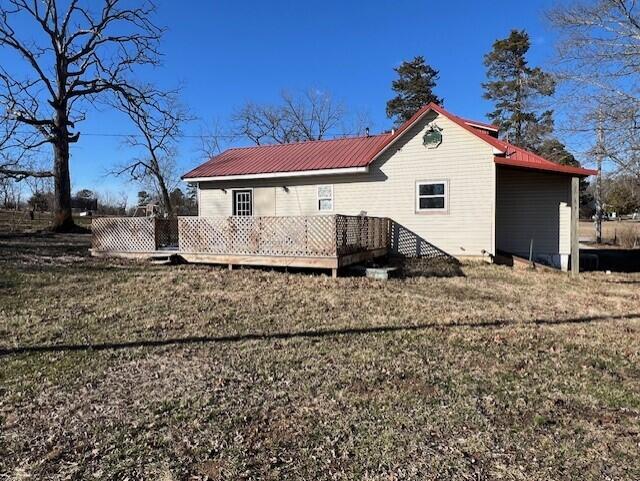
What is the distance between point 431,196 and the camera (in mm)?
13656

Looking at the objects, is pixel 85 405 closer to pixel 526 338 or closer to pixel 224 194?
pixel 526 338

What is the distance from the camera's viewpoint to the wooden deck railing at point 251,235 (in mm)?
10602

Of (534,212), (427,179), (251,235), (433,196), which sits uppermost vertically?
(427,179)

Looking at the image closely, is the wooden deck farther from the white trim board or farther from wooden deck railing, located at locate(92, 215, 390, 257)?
the white trim board

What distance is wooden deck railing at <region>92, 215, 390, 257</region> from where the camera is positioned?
10.6m

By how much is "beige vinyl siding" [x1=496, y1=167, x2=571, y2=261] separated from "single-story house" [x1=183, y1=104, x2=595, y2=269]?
3cm

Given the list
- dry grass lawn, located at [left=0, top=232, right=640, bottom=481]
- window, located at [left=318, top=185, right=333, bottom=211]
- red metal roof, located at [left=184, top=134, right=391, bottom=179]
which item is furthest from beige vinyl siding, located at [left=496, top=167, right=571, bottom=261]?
dry grass lawn, located at [left=0, top=232, right=640, bottom=481]

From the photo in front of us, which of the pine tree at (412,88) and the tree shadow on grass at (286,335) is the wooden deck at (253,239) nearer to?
the tree shadow on grass at (286,335)

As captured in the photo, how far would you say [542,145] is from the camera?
3162 cm

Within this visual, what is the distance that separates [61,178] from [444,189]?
16713 mm

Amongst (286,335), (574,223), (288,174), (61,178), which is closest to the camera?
(286,335)

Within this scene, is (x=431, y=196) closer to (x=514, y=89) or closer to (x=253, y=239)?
(x=253, y=239)

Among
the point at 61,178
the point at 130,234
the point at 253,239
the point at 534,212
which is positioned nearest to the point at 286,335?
the point at 253,239

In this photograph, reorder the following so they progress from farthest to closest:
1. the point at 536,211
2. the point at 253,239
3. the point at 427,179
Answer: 1. the point at 536,211
2. the point at 427,179
3. the point at 253,239
